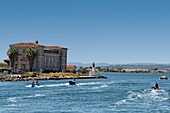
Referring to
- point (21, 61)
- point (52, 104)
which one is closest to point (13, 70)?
point (21, 61)

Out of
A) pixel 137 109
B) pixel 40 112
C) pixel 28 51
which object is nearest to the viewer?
pixel 40 112

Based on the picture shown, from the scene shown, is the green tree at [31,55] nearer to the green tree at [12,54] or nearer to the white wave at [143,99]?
the green tree at [12,54]

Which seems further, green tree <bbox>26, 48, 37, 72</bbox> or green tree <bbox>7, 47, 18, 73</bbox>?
green tree <bbox>7, 47, 18, 73</bbox>

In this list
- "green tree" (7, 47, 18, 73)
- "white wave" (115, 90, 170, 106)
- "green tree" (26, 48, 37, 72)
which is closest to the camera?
"white wave" (115, 90, 170, 106)

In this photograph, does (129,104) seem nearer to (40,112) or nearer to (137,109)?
(137,109)

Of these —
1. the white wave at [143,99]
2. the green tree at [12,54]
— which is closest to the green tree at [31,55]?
the green tree at [12,54]

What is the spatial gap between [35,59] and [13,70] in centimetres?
1072

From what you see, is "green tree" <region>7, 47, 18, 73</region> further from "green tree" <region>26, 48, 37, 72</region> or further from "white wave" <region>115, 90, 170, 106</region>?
"white wave" <region>115, 90, 170, 106</region>

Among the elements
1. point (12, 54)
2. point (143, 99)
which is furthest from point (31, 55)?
point (143, 99)

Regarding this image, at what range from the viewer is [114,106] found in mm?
59188

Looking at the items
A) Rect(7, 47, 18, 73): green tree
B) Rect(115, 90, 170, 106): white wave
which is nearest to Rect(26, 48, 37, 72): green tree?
Rect(7, 47, 18, 73): green tree

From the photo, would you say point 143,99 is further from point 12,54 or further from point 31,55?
point 12,54

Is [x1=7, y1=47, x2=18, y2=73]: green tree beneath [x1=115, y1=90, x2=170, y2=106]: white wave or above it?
above

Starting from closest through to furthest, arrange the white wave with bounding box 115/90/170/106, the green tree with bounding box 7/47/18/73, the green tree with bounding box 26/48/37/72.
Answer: the white wave with bounding box 115/90/170/106 → the green tree with bounding box 26/48/37/72 → the green tree with bounding box 7/47/18/73
